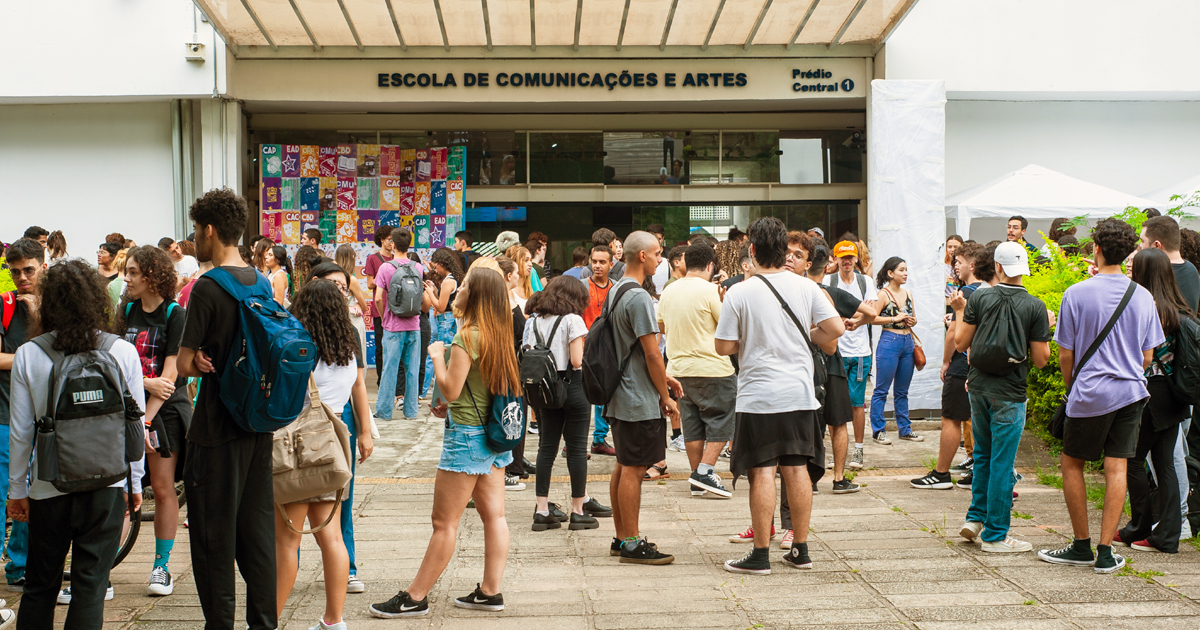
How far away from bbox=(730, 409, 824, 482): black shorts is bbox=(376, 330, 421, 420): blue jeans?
5.49 meters

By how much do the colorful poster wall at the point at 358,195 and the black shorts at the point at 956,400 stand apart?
9.39m

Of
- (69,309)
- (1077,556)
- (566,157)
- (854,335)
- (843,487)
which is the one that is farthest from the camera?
(566,157)

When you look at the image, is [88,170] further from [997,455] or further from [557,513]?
[997,455]

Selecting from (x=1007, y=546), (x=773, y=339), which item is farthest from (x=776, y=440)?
(x=1007, y=546)

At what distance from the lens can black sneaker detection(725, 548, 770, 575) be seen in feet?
16.6

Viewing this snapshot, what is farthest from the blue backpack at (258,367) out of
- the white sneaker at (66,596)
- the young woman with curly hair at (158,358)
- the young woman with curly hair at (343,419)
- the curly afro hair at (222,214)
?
the white sneaker at (66,596)

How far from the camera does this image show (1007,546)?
5.41 meters

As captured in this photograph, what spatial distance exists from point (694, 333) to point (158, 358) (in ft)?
11.8

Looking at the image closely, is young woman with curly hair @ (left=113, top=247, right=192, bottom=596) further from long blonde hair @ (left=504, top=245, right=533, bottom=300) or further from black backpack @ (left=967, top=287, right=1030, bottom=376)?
black backpack @ (left=967, top=287, right=1030, bottom=376)

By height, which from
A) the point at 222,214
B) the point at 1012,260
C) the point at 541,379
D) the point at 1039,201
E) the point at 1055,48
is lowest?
the point at 541,379

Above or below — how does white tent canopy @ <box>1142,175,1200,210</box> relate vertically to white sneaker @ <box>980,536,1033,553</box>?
above

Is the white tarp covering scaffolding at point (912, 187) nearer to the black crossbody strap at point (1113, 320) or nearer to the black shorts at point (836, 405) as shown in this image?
the black shorts at point (836, 405)

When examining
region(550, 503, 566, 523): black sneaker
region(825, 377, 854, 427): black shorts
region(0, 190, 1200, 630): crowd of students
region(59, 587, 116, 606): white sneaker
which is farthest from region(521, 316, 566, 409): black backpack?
region(59, 587, 116, 606): white sneaker

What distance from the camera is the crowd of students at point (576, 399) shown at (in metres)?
3.62
